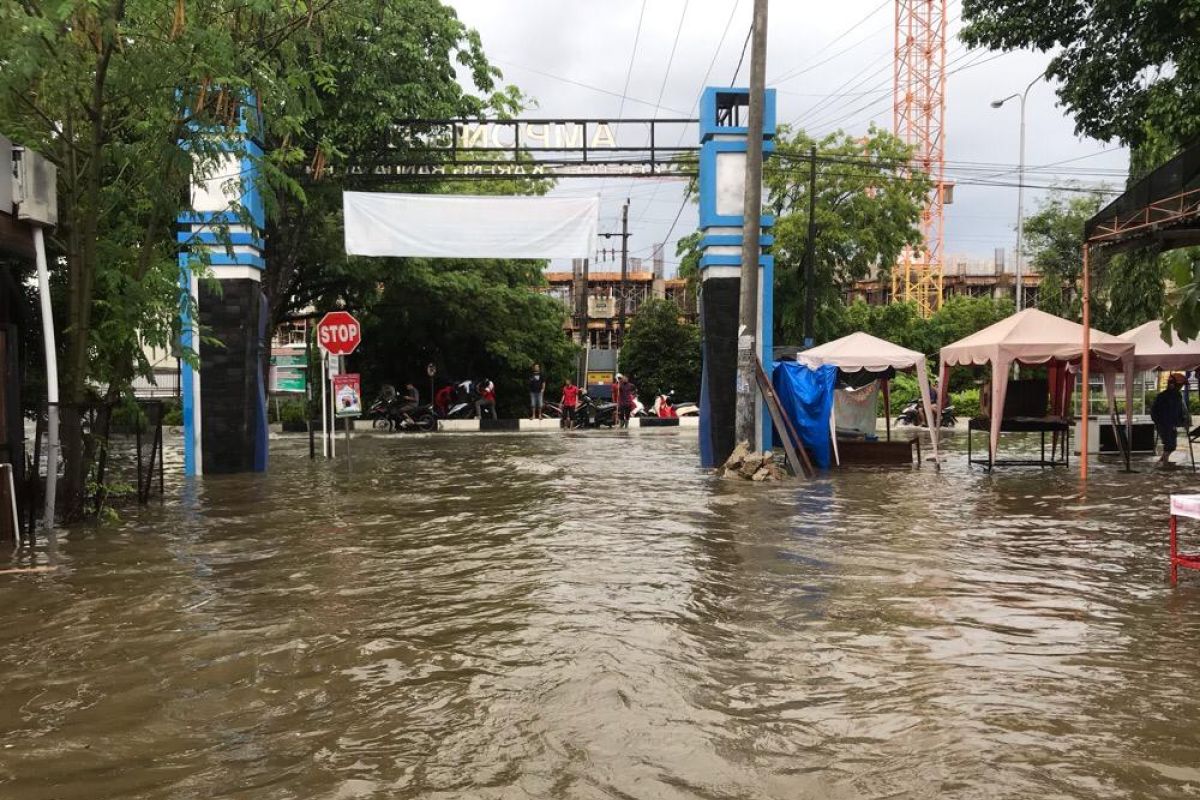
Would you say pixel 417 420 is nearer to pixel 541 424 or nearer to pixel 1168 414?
pixel 541 424

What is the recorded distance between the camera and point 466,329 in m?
30.9

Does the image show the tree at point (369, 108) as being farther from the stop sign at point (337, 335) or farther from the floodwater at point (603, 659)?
the floodwater at point (603, 659)

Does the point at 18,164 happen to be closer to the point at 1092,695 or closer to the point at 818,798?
the point at 818,798

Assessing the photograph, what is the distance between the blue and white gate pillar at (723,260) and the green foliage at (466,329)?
12506 millimetres

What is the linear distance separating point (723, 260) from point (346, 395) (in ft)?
23.0

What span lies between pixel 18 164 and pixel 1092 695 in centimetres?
901

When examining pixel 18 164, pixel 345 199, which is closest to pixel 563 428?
pixel 345 199

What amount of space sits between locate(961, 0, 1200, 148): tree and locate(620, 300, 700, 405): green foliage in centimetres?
2645

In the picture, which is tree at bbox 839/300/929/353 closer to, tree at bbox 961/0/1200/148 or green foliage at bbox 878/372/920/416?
green foliage at bbox 878/372/920/416

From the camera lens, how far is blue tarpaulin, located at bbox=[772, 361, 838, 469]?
623 inches

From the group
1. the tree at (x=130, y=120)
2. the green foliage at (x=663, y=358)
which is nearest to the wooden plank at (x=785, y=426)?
the tree at (x=130, y=120)

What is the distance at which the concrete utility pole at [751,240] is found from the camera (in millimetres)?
14852

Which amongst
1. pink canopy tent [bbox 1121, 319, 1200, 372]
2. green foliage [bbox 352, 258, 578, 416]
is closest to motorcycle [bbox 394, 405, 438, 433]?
green foliage [bbox 352, 258, 578, 416]

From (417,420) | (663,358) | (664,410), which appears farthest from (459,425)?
(663,358)
